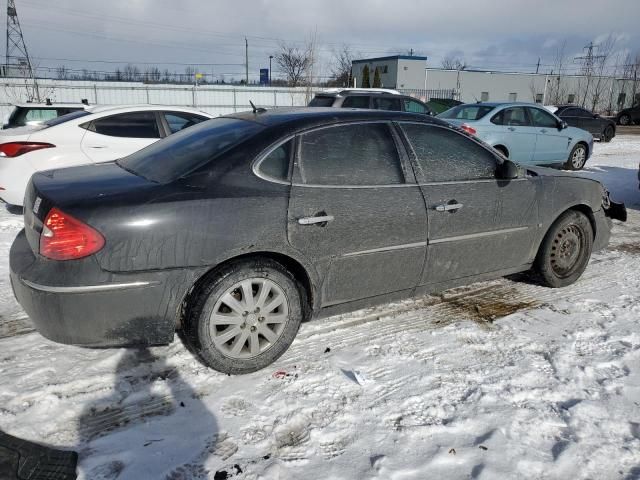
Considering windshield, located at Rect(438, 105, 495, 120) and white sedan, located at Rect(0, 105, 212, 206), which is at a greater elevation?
windshield, located at Rect(438, 105, 495, 120)

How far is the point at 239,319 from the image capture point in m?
3.04

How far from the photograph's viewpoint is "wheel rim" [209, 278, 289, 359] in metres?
3.00

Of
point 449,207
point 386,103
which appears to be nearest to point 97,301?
point 449,207

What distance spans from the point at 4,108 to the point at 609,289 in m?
21.1

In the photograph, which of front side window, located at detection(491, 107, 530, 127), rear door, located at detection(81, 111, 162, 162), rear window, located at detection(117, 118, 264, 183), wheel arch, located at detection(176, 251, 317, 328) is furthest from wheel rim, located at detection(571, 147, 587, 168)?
wheel arch, located at detection(176, 251, 317, 328)

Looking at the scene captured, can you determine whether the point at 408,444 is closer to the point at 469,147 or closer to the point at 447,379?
the point at 447,379

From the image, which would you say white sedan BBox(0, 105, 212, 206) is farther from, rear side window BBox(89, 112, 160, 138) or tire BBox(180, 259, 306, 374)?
tire BBox(180, 259, 306, 374)

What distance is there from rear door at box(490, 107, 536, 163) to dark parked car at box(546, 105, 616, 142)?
29.7 ft

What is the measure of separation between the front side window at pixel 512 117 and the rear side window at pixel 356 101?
2806 mm

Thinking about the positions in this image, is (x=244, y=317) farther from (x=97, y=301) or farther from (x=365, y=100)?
(x=365, y=100)

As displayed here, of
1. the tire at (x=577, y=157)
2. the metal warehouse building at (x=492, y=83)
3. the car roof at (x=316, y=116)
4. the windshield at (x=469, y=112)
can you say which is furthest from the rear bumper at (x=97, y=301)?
the metal warehouse building at (x=492, y=83)

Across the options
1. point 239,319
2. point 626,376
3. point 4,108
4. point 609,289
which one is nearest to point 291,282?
point 239,319

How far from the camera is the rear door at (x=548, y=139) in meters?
10.9

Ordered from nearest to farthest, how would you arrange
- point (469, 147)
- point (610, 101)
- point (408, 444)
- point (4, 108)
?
point (408, 444)
point (469, 147)
point (4, 108)
point (610, 101)
